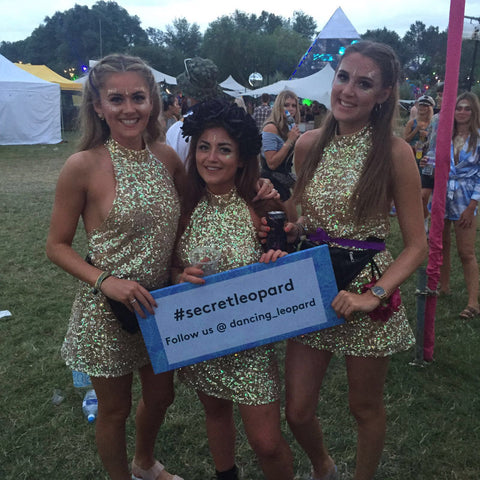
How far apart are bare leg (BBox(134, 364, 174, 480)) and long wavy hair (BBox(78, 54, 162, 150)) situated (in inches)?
40.3

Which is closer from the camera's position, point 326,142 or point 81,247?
point 326,142

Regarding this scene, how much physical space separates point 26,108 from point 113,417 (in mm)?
18182

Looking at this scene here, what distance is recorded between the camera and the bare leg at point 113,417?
6.52 ft

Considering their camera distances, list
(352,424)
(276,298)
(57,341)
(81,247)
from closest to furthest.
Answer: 1. (276,298)
2. (352,424)
3. (57,341)
4. (81,247)

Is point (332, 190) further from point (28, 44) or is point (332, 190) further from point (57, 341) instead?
point (28, 44)

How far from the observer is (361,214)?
1.88 metres

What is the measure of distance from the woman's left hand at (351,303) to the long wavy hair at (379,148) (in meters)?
0.31

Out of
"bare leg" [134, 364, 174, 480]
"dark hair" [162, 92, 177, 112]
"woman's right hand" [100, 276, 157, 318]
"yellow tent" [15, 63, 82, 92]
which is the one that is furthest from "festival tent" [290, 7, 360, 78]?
"yellow tent" [15, 63, 82, 92]

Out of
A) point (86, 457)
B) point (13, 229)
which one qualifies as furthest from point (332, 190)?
point (13, 229)

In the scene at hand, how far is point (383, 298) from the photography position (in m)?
1.82

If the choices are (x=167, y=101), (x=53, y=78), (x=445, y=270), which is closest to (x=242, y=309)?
(x=445, y=270)

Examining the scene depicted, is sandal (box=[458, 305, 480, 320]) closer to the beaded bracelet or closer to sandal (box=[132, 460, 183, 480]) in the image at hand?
sandal (box=[132, 460, 183, 480])

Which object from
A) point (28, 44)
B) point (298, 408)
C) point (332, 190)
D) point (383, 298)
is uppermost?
point (28, 44)

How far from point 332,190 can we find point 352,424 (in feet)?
5.45
